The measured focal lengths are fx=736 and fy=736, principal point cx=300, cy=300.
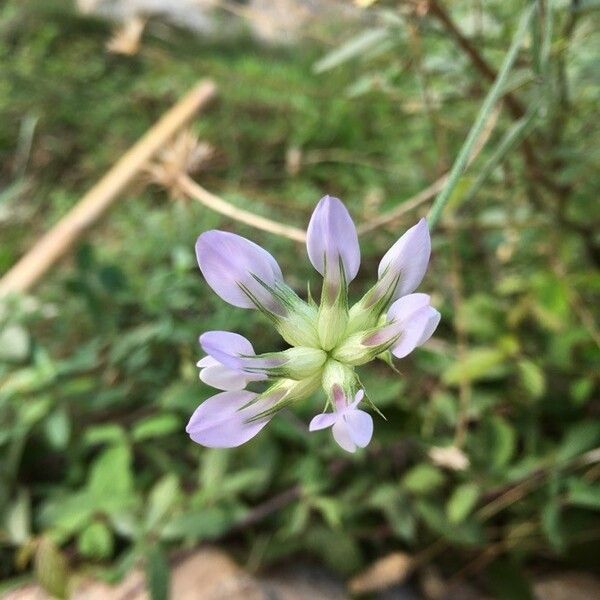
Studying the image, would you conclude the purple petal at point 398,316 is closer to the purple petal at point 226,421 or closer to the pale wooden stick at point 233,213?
the purple petal at point 226,421

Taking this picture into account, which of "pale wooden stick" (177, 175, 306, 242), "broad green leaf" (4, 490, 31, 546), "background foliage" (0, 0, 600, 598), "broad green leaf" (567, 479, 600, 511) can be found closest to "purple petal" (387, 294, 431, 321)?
"pale wooden stick" (177, 175, 306, 242)

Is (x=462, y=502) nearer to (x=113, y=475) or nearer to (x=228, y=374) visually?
(x=113, y=475)

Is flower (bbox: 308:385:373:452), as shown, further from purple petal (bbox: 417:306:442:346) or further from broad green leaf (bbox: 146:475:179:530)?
broad green leaf (bbox: 146:475:179:530)

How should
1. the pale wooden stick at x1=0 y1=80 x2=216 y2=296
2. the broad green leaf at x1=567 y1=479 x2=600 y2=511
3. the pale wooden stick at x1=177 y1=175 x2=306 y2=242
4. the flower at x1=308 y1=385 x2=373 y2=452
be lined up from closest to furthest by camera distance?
the flower at x1=308 y1=385 x2=373 y2=452, the pale wooden stick at x1=177 y1=175 x2=306 y2=242, the broad green leaf at x1=567 y1=479 x2=600 y2=511, the pale wooden stick at x1=0 y1=80 x2=216 y2=296

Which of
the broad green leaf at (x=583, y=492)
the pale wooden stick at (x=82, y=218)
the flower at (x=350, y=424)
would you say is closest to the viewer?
the flower at (x=350, y=424)

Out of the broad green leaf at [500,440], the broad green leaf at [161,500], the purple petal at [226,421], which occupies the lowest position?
the broad green leaf at [161,500]

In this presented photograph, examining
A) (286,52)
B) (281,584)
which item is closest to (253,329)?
(281,584)

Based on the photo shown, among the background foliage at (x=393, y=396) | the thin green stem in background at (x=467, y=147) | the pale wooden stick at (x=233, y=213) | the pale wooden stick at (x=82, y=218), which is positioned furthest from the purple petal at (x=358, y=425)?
the pale wooden stick at (x=82, y=218)
